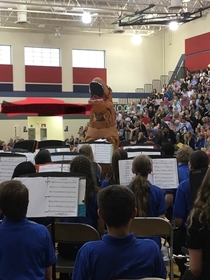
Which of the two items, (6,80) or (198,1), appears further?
(6,80)

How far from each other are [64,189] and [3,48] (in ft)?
61.0

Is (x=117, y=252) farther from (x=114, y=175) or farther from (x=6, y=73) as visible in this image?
(x=6, y=73)

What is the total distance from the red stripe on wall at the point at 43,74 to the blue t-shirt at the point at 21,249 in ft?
61.2

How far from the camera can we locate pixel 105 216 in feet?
6.37

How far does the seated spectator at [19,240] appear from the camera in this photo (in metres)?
2.33

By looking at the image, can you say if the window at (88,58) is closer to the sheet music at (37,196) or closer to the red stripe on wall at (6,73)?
the red stripe on wall at (6,73)

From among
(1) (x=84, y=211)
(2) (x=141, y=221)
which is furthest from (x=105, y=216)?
(2) (x=141, y=221)

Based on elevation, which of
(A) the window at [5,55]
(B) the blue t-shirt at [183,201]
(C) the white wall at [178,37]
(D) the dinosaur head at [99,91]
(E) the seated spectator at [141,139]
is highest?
(C) the white wall at [178,37]

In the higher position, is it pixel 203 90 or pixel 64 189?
pixel 203 90

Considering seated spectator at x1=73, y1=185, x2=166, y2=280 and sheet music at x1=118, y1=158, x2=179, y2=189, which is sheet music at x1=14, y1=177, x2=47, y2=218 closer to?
seated spectator at x1=73, y1=185, x2=166, y2=280

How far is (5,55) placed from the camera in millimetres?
20234

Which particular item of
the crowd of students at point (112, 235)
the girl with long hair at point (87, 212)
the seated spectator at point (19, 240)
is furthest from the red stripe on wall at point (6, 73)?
the seated spectator at point (19, 240)

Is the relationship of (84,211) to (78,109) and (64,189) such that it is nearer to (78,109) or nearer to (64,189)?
(64,189)

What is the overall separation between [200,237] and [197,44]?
18558 mm
